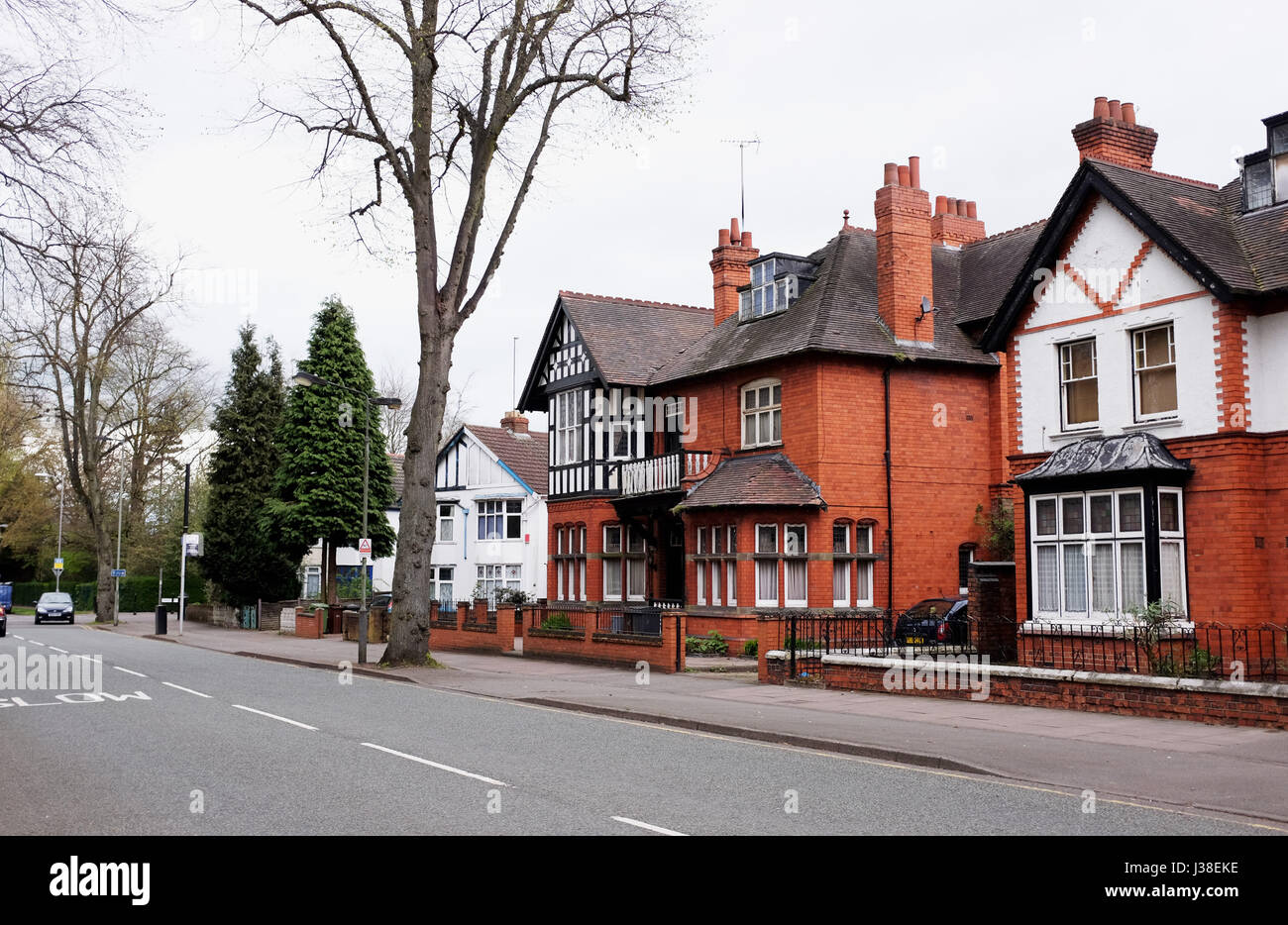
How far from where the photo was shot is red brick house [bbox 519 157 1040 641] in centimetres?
2736

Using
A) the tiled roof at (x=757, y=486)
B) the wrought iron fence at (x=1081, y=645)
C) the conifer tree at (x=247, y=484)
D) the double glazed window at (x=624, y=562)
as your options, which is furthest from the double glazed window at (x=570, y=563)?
the conifer tree at (x=247, y=484)

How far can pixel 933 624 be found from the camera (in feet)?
80.5

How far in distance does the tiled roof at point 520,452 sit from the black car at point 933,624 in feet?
83.6

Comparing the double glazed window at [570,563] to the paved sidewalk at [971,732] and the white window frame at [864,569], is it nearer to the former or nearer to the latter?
the white window frame at [864,569]

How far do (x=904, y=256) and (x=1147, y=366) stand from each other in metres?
10.2

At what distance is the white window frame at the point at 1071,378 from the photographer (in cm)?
2022

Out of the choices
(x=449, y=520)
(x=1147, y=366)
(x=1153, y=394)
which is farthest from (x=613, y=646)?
(x=449, y=520)

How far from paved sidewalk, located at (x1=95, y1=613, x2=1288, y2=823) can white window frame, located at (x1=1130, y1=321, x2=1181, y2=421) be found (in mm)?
6070

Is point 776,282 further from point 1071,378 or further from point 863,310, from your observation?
point 1071,378

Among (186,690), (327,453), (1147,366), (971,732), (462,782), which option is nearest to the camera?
(462,782)

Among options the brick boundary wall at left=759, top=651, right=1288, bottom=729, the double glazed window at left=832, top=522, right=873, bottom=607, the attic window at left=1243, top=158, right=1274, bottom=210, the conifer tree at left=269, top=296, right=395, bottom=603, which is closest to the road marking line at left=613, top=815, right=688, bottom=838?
the brick boundary wall at left=759, top=651, right=1288, bottom=729

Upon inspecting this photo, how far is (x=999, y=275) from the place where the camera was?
29500 millimetres

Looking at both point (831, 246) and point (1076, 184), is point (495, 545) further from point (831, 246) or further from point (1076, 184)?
point (1076, 184)
